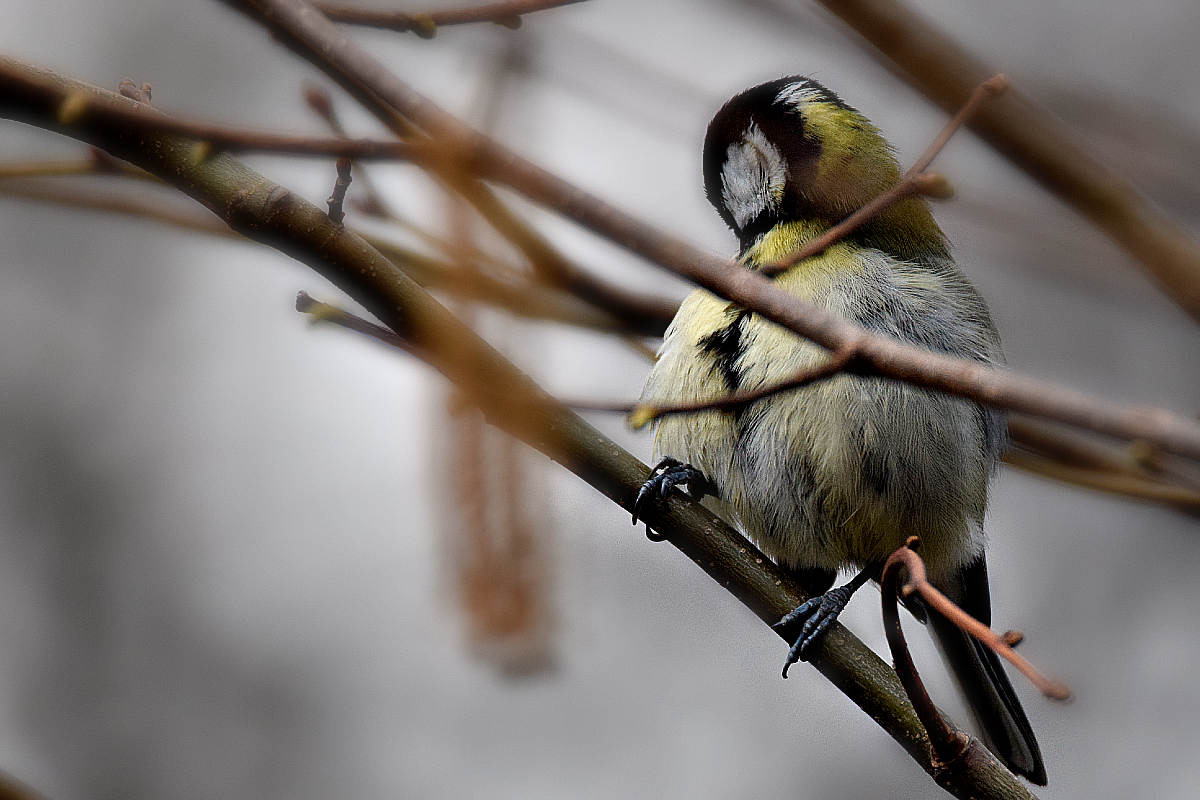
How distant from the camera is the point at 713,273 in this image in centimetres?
99

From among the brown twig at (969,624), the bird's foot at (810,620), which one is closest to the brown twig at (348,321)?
the brown twig at (969,624)

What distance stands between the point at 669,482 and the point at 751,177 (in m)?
1.02

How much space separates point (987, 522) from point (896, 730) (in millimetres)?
1068

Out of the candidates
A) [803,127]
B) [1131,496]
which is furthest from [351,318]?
[803,127]

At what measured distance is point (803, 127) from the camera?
295cm

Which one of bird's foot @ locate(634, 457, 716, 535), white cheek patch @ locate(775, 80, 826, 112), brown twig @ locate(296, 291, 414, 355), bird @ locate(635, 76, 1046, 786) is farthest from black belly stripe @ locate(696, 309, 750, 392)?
brown twig @ locate(296, 291, 414, 355)

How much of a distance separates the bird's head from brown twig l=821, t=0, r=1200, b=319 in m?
1.62

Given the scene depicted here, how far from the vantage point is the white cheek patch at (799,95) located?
2.97 metres

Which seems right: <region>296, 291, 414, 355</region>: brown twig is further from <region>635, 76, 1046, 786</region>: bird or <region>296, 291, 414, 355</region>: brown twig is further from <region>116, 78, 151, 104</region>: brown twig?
<region>635, 76, 1046, 786</region>: bird

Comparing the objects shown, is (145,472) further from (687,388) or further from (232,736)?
(687,388)

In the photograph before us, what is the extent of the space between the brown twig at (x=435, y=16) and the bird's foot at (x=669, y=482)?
87 cm

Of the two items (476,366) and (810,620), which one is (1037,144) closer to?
(476,366)

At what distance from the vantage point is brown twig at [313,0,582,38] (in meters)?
1.33

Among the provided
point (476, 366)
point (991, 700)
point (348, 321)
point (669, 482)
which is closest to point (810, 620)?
point (669, 482)
